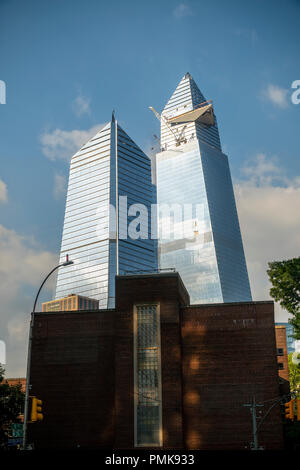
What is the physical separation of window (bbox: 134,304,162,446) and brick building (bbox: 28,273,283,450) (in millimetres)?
83

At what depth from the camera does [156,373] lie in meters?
46.1

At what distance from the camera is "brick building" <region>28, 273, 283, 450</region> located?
44.6 meters

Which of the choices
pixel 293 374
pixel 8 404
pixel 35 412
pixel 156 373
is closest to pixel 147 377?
pixel 156 373

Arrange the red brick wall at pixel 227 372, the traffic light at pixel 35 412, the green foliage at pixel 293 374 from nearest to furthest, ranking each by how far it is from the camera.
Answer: the traffic light at pixel 35 412
the red brick wall at pixel 227 372
the green foliage at pixel 293 374

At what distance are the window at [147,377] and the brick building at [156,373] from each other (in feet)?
0.27

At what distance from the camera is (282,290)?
52.9 metres

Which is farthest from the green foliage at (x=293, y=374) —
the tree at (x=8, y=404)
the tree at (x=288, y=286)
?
the tree at (x=8, y=404)

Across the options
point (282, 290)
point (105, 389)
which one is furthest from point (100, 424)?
point (282, 290)

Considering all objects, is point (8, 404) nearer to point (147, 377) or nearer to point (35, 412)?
point (147, 377)

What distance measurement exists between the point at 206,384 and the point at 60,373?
43.9 ft

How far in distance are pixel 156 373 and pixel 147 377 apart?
0.86m

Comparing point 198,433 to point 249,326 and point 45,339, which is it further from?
point 45,339

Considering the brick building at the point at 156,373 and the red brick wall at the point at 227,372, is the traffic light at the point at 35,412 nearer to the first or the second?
the brick building at the point at 156,373

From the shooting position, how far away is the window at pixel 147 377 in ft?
145
